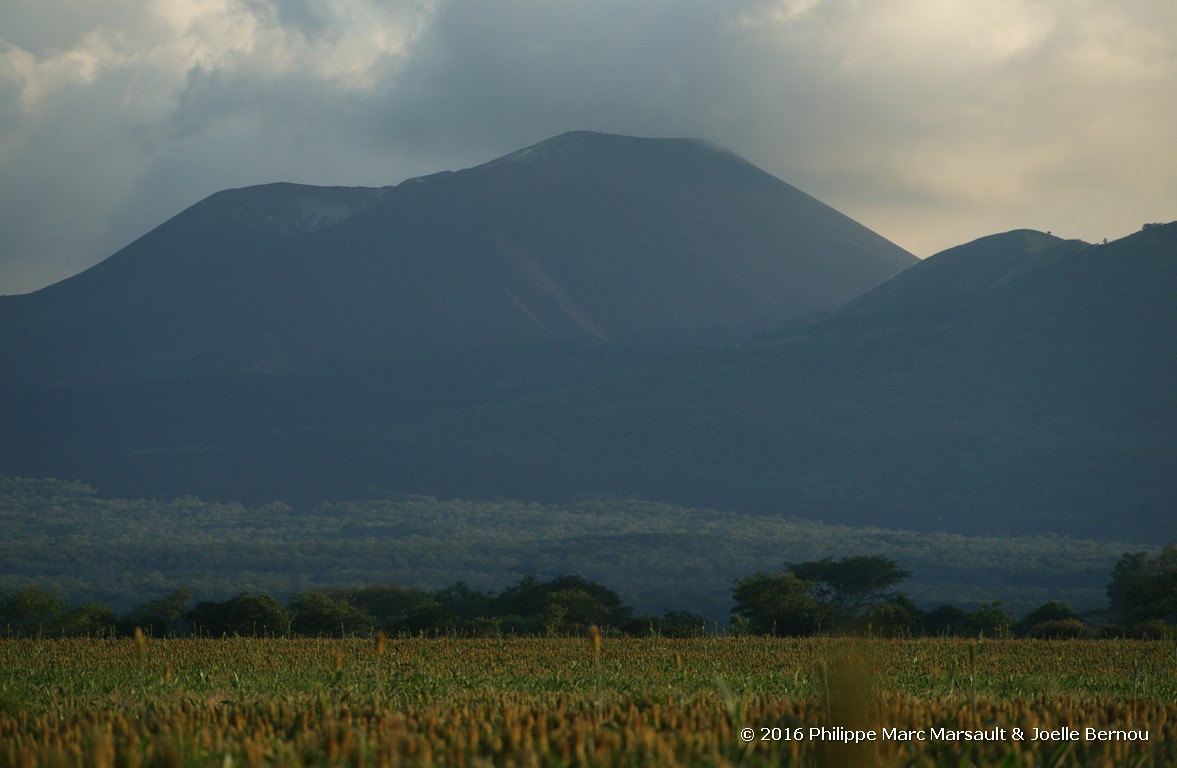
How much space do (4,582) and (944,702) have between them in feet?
544

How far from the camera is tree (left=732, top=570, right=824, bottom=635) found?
4375cm

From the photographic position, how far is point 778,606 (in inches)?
1837

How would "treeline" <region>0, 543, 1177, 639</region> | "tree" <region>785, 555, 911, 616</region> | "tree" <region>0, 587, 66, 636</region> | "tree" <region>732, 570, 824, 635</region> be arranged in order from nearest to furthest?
"treeline" <region>0, 543, 1177, 639</region>, "tree" <region>732, 570, 824, 635</region>, "tree" <region>0, 587, 66, 636</region>, "tree" <region>785, 555, 911, 616</region>

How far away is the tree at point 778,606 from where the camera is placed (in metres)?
43.8

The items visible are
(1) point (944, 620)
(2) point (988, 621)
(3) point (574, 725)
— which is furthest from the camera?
(1) point (944, 620)

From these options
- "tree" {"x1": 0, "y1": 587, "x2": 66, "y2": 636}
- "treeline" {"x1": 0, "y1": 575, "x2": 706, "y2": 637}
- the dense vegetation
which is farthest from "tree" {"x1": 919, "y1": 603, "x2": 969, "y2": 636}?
the dense vegetation

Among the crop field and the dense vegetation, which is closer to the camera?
the crop field

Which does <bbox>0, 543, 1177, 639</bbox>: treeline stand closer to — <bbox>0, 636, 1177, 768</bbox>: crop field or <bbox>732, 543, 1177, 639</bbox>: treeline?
<bbox>732, 543, 1177, 639</bbox>: treeline

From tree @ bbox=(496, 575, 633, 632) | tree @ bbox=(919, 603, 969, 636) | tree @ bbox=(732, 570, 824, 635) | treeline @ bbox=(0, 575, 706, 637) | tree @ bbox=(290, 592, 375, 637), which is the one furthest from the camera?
tree @ bbox=(919, 603, 969, 636)

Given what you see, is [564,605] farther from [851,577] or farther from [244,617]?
[851,577]

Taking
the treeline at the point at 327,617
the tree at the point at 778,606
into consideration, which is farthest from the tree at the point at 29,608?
the tree at the point at 778,606

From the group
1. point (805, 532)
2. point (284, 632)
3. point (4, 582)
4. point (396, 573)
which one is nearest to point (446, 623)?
point (284, 632)

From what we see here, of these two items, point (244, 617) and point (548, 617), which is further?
point (548, 617)

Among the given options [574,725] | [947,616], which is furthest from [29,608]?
[574,725]
